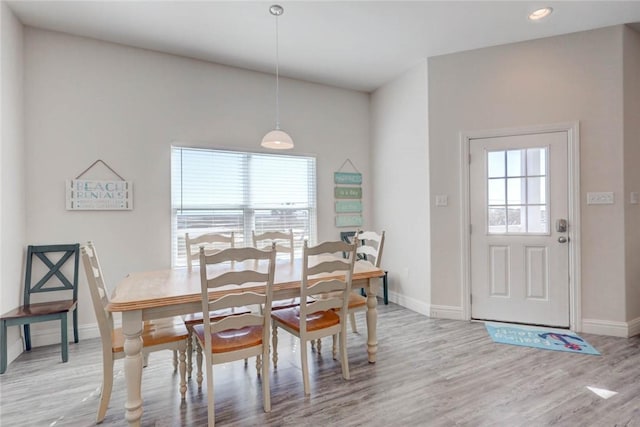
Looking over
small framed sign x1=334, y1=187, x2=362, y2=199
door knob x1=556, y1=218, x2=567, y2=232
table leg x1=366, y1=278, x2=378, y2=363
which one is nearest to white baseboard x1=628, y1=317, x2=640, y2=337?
door knob x1=556, y1=218, x2=567, y2=232

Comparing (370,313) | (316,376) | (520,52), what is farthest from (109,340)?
(520,52)

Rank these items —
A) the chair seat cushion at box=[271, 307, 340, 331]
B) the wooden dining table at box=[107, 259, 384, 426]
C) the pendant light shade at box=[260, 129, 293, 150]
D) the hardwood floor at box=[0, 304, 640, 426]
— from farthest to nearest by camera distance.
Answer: the pendant light shade at box=[260, 129, 293, 150] → the chair seat cushion at box=[271, 307, 340, 331] → the hardwood floor at box=[0, 304, 640, 426] → the wooden dining table at box=[107, 259, 384, 426]

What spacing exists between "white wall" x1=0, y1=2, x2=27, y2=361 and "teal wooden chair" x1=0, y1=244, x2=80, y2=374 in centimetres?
7

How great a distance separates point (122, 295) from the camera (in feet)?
6.04

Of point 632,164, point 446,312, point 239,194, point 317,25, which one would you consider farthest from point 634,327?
point 239,194

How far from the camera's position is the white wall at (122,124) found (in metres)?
2.93

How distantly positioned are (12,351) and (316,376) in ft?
8.23

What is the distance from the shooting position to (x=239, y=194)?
378 cm

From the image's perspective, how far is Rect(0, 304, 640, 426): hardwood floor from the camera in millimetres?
1891

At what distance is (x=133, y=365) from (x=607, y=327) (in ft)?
13.0

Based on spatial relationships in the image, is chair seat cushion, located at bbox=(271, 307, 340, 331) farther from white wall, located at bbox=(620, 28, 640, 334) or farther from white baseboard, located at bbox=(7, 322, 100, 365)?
white wall, located at bbox=(620, 28, 640, 334)

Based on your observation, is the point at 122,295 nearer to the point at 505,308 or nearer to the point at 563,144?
the point at 505,308

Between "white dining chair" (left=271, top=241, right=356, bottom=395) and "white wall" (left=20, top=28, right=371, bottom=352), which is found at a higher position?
"white wall" (left=20, top=28, right=371, bottom=352)

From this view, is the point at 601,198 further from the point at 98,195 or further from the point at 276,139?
the point at 98,195
